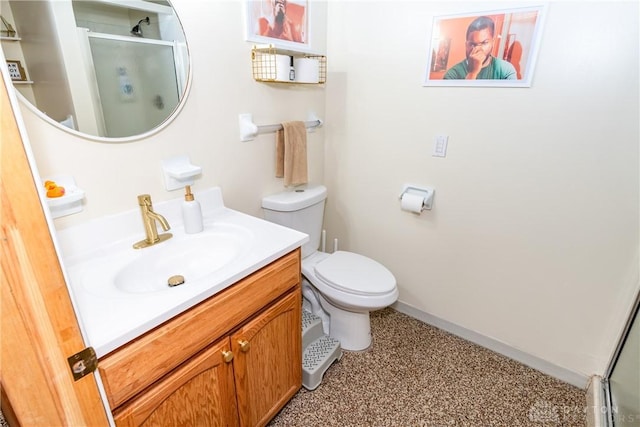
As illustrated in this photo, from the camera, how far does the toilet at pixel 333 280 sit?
5.35 ft

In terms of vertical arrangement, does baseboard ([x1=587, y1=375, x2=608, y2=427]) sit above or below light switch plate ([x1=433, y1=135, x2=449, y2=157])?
below

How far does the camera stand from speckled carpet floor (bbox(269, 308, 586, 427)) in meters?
1.48

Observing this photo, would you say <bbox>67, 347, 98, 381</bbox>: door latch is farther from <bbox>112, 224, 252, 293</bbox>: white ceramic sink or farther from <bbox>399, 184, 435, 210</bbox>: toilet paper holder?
<bbox>399, 184, 435, 210</bbox>: toilet paper holder

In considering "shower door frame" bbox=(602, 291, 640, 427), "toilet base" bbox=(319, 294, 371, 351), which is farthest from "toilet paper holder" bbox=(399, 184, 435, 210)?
"shower door frame" bbox=(602, 291, 640, 427)

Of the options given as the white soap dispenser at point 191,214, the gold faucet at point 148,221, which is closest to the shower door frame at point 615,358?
the white soap dispenser at point 191,214

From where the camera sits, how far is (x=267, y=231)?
1293mm

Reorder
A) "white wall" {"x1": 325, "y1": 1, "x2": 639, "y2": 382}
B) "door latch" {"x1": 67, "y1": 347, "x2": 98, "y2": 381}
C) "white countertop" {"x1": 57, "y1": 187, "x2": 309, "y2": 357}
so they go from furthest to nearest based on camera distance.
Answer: "white wall" {"x1": 325, "y1": 1, "x2": 639, "y2": 382}, "white countertop" {"x1": 57, "y1": 187, "x2": 309, "y2": 357}, "door latch" {"x1": 67, "y1": 347, "x2": 98, "y2": 381}

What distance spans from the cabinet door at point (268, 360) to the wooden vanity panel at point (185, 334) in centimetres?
7

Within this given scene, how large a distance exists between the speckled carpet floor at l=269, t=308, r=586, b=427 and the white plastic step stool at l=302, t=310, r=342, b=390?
0.20ft

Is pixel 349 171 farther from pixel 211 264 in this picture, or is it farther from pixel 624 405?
pixel 624 405

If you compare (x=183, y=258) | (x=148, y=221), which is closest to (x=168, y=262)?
(x=183, y=258)

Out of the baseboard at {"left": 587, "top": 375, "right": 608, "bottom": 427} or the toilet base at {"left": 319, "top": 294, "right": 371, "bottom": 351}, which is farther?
the toilet base at {"left": 319, "top": 294, "right": 371, "bottom": 351}

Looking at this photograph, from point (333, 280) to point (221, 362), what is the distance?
73 cm

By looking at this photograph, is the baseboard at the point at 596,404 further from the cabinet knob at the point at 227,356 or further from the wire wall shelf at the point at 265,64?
the wire wall shelf at the point at 265,64
